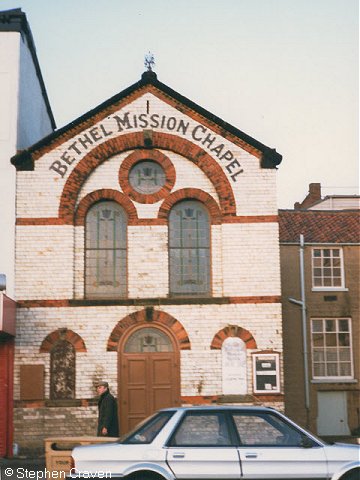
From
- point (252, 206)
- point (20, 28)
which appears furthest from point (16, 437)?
point (20, 28)

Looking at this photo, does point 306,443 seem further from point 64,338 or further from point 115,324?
point 64,338

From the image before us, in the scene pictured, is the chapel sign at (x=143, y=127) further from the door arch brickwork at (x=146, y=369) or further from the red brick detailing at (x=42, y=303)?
the door arch brickwork at (x=146, y=369)

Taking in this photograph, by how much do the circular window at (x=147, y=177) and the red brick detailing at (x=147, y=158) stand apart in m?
0.12

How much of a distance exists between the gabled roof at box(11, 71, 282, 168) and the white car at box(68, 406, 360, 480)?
985 cm

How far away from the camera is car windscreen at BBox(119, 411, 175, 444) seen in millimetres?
10766

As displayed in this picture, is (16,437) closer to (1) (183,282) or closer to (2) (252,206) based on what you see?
(1) (183,282)

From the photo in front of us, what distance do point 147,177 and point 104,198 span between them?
4.05ft

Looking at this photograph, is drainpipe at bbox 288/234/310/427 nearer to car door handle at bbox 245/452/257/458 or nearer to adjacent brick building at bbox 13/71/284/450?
adjacent brick building at bbox 13/71/284/450

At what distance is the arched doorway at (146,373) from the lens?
18.5 metres

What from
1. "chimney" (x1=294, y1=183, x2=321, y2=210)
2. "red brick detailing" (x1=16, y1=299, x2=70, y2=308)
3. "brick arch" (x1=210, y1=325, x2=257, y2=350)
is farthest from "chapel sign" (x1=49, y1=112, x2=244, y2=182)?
"chimney" (x1=294, y1=183, x2=321, y2=210)

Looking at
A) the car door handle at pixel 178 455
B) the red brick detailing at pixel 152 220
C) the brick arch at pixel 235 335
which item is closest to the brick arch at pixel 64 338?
the red brick detailing at pixel 152 220

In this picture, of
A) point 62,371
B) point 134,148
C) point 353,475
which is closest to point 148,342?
point 62,371

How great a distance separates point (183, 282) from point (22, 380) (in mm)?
4580

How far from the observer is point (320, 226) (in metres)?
27.0
